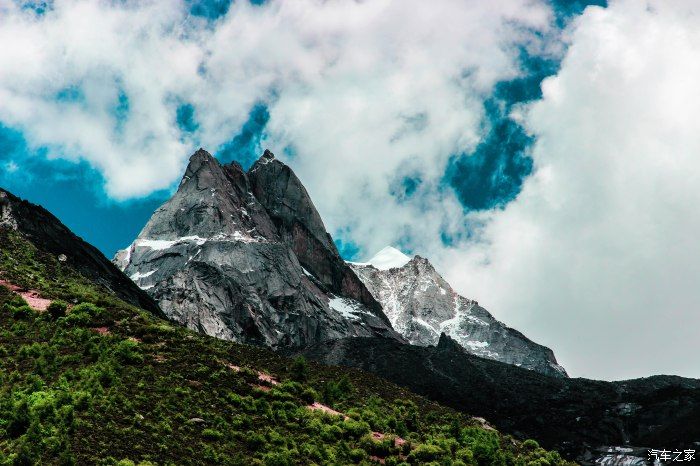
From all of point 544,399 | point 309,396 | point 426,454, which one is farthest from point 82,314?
point 544,399

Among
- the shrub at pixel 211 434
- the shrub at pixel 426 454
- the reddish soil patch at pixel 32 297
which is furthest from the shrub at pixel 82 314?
the shrub at pixel 426 454

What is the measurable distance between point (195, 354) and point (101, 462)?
836 inches

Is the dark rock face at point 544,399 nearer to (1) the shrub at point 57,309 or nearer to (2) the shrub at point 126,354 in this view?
(2) the shrub at point 126,354

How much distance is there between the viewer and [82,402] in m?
34.5

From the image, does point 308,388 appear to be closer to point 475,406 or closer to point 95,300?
point 95,300

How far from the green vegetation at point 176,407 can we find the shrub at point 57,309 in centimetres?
14

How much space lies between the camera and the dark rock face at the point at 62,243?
91438mm

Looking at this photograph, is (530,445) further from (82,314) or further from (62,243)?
(62,243)

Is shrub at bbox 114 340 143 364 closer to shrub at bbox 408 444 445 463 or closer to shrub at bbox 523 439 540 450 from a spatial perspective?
shrub at bbox 408 444 445 463

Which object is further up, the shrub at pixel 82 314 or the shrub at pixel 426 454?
the shrub at pixel 82 314

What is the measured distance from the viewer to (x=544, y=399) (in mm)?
124562

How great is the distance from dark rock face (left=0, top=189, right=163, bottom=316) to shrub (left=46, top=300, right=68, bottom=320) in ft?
120

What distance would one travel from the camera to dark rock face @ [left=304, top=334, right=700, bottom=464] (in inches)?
4151

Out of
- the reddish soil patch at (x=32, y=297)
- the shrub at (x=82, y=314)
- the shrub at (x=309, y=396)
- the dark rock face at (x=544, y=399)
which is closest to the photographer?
the shrub at (x=309, y=396)
